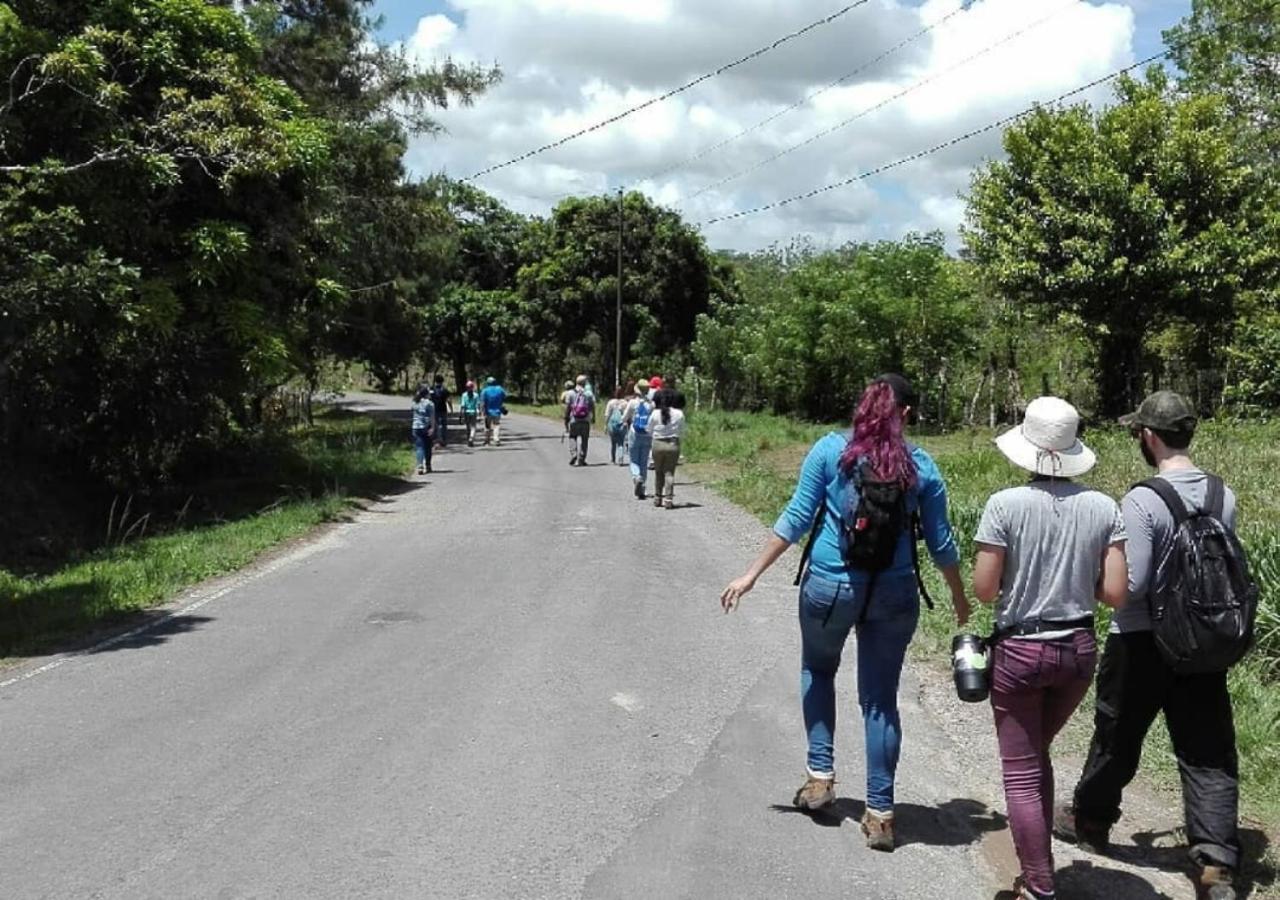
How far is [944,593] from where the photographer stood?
10164 millimetres

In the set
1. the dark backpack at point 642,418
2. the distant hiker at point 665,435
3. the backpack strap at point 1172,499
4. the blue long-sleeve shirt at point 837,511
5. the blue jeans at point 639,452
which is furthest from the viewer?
the blue jeans at point 639,452

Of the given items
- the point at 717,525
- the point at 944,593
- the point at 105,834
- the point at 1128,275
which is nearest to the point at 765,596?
the point at 944,593

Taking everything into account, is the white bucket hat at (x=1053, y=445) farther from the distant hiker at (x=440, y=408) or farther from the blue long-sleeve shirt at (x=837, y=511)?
the distant hiker at (x=440, y=408)

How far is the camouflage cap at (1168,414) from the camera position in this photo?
4.46 meters

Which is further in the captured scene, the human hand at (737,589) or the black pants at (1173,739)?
the human hand at (737,589)

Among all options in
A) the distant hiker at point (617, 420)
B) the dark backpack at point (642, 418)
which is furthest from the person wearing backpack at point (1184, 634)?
the distant hiker at point (617, 420)

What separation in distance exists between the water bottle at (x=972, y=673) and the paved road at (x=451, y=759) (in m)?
0.84

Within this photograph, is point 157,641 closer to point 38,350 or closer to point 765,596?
point 765,596

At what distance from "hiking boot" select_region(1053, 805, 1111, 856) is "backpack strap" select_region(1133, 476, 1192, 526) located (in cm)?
144

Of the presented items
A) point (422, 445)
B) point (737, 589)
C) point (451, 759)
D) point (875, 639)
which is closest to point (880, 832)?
point (875, 639)

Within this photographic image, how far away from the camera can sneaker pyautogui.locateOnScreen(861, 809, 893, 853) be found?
4781 millimetres

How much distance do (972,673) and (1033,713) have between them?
0.82 feet

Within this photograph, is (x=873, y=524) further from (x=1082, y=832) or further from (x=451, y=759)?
(x=451, y=759)

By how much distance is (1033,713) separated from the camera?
417 centimetres
